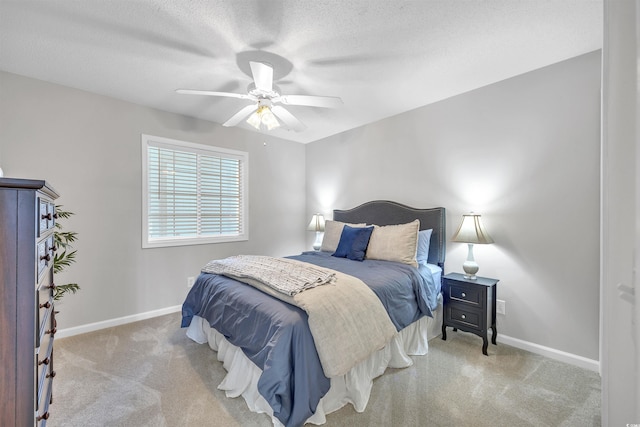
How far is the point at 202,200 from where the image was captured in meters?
3.86

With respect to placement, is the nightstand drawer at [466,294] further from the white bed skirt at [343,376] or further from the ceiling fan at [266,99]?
the ceiling fan at [266,99]

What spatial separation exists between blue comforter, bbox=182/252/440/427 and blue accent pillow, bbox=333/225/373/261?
236 millimetres

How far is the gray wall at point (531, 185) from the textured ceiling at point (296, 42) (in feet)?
0.88

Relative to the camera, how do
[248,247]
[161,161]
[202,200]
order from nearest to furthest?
[161,161], [202,200], [248,247]

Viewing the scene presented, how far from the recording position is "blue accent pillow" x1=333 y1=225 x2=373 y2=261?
304 centimetres

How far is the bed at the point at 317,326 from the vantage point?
150 centimetres

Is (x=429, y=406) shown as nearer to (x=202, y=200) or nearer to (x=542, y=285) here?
(x=542, y=285)

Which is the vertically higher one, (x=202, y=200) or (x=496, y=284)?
(x=202, y=200)

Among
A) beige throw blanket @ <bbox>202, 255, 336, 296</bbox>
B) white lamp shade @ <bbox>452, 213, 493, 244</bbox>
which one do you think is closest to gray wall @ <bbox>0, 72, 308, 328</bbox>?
beige throw blanket @ <bbox>202, 255, 336, 296</bbox>

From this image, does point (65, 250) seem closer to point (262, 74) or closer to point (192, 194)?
point (192, 194)

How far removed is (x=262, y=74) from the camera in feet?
6.51

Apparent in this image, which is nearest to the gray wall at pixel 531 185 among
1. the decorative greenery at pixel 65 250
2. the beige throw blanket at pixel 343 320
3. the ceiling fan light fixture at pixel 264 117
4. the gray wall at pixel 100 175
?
the beige throw blanket at pixel 343 320

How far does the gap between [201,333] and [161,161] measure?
87.9 inches

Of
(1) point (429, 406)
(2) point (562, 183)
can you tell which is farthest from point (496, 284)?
(1) point (429, 406)
